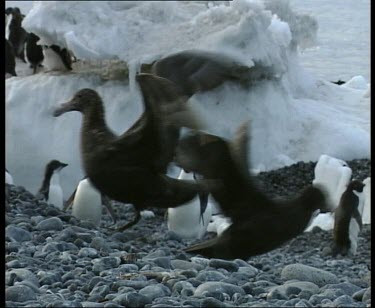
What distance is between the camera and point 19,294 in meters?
2.61

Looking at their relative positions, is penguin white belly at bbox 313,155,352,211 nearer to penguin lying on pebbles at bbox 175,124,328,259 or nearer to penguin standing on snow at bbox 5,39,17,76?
penguin lying on pebbles at bbox 175,124,328,259

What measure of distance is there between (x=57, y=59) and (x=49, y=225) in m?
4.68

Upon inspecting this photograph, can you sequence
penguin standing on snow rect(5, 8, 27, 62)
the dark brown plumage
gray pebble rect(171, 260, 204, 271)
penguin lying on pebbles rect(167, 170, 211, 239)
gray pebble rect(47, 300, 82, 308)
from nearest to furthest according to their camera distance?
gray pebble rect(47, 300, 82, 308) → the dark brown plumage → gray pebble rect(171, 260, 204, 271) → penguin lying on pebbles rect(167, 170, 211, 239) → penguin standing on snow rect(5, 8, 27, 62)

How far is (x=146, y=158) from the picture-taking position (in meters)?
3.28

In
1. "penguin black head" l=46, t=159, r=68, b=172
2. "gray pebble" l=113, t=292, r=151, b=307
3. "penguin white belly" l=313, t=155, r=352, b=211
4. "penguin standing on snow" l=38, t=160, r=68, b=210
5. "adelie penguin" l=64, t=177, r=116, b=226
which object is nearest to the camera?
"gray pebble" l=113, t=292, r=151, b=307

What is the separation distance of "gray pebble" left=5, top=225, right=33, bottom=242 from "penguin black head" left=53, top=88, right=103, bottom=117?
516mm

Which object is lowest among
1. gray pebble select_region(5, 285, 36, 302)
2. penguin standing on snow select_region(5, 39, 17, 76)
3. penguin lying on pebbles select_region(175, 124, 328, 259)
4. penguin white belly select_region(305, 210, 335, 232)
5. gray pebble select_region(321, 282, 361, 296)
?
penguin white belly select_region(305, 210, 335, 232)

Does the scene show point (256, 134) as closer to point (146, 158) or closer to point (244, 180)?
point (146, 158)

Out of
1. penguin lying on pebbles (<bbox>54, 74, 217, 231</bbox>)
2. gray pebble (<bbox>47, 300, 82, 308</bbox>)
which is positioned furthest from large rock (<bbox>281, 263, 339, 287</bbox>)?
gray pebble (<bbox>47, 300, 82, 308</bbox>)

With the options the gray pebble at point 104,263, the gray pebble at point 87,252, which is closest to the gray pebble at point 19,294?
the gray pebble at point 104,263

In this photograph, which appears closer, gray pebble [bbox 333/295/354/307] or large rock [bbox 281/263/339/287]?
gray pebble [bbox 333/295/354/307]

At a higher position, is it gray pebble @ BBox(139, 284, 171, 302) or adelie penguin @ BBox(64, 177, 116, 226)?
gray pebble @ BBox(139, 284, 171, 302)

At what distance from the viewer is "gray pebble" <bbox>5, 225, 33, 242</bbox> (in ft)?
12.9

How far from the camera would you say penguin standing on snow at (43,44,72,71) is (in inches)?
329
